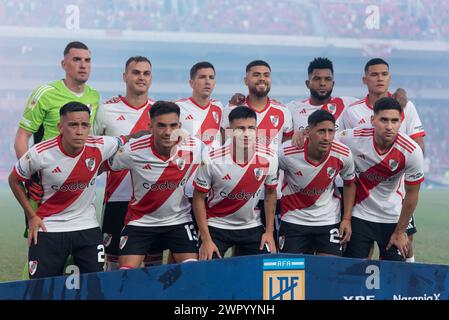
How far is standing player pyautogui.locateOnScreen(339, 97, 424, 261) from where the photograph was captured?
516 centimetres

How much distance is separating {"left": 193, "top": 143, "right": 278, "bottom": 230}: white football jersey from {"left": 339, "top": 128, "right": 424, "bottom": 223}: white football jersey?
0.68 meters

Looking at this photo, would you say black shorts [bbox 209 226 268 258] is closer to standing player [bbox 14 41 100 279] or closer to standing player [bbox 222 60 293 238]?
standing player [bbox 222 60 293 238]

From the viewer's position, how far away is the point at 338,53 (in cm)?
3534

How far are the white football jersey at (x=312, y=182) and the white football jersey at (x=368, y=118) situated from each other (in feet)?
1.99

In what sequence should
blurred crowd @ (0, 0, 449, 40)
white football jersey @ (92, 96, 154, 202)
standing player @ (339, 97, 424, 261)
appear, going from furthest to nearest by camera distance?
blurred crowd @ (0, 0, 449, 40)
white football jersey @ (92, 96, 154, 202)
standing player @ (339, 97, 424, 261)

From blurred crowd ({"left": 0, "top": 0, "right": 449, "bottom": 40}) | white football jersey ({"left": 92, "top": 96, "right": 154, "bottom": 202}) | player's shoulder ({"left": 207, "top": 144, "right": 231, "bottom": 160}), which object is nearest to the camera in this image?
player's shoulder ({"left": 207, "top": 144, "right": 231, "bottom": 160})

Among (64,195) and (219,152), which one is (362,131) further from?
(64,195)

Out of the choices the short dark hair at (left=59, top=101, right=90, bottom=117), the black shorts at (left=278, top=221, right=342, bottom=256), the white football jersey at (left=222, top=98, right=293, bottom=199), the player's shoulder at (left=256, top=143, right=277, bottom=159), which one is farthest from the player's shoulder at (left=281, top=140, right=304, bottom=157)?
the short dark hair at (left=59, top=101, right=90, bottom=117)

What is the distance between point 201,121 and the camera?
226 inches

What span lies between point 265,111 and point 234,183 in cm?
96

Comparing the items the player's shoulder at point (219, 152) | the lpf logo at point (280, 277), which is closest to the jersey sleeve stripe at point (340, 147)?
the player's shoulder at point (219, 152)

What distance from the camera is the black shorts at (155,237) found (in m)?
5.02

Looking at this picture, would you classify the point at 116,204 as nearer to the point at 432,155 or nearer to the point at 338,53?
the point at 432,155
